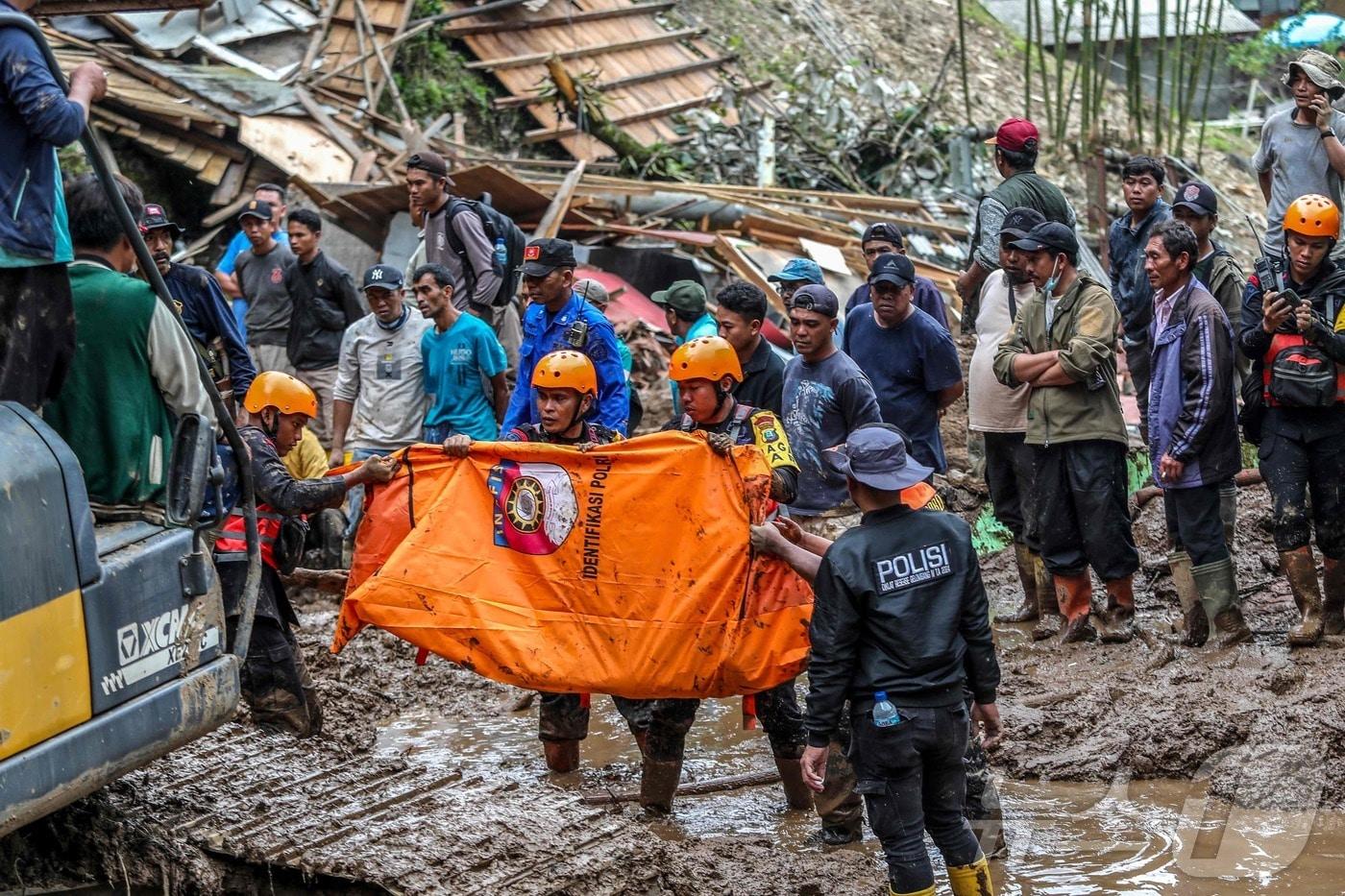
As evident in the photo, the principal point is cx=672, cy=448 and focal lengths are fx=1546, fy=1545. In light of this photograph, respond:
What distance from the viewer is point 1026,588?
909cm

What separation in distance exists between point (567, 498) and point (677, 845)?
1479 mm

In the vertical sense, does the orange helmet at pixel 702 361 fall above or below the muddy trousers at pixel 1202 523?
above

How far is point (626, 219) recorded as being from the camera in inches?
590

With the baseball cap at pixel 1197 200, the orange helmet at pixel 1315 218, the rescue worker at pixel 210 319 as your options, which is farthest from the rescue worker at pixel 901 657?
the baseball cap at pixel 1197 200

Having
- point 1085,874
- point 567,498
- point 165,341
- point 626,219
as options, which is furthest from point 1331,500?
point 626,219

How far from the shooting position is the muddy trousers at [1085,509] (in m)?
8.12

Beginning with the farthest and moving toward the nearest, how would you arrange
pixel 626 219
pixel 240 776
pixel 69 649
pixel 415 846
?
pixel 626 219 → pixel 240 776 → pixel 415 846 → pixel 69 649

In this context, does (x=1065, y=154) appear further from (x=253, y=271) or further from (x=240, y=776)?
(x=240, y=776)

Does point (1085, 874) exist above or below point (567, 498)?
below

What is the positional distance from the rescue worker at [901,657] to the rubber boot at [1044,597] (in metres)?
3.55

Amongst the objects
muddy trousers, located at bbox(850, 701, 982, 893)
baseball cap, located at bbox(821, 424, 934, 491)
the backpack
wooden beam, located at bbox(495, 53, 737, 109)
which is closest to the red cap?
the backpack

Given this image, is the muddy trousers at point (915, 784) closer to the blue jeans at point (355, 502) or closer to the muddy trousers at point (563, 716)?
the muddy trousers at point (563, 716)

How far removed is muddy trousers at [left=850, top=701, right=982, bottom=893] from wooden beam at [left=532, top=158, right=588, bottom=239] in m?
8.85

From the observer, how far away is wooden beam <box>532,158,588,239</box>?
44.4ft
